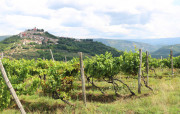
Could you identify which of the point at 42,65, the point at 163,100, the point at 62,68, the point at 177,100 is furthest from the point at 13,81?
the point at 177,100

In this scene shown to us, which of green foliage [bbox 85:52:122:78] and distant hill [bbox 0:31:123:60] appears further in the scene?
distant hill [bbox 0:31:123:60]

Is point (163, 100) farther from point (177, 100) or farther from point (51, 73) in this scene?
point (51, 73)

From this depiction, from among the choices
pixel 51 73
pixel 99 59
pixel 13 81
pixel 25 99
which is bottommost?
pixel 25 99

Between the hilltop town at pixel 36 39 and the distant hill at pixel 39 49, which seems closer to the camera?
the distant hill at pixel 39 49

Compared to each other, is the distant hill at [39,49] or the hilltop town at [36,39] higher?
the hilltop town at [36,39]

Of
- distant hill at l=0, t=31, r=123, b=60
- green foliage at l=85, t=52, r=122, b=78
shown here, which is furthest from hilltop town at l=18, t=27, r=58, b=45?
green foliage at l=85, t=52, r=122, b=78

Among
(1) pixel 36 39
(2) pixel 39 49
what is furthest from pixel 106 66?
(1) pixel 36 39

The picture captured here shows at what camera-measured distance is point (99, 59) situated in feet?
32.9

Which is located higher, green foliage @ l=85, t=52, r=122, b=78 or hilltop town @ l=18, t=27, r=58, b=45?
hilltop town @ l=18, t=27, r=58, b=45

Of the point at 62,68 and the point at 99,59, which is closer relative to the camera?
the point at 62,68

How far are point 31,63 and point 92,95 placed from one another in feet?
23.6

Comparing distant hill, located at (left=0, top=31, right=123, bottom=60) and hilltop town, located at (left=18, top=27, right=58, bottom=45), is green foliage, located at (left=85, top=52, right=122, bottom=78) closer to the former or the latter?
distant hill, located at (left=0, top=31, right=123, bottom=60)

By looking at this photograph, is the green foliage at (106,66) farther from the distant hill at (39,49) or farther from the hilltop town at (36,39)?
the hilltop town at (36,39)

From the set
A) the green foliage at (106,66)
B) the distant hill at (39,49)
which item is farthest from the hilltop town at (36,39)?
the green foliage at (106,66)
